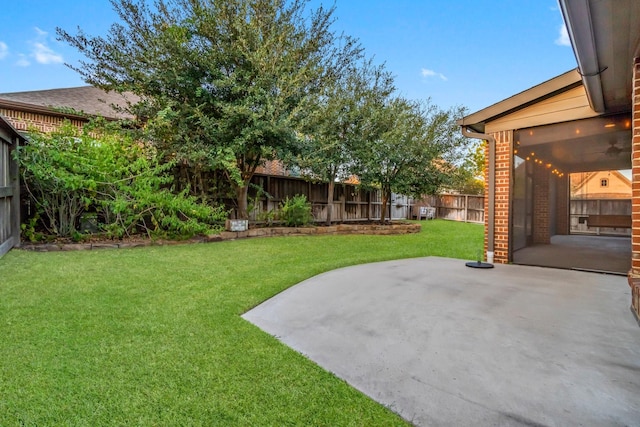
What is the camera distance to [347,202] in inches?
507

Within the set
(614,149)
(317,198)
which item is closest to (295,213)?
(317,198)

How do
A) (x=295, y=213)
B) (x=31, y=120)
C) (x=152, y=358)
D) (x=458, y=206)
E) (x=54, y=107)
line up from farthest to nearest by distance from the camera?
1. (x=458, y=206)
2. (x=295, y=213)
3. (x=31, y=120)
4. (x=54, y=107)
5. (x=152, y=358)

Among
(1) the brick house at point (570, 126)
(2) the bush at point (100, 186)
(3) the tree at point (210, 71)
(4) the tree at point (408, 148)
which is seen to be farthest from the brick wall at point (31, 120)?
(1) the brick house at point (570, 126)

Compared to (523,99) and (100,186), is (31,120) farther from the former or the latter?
(523,99)

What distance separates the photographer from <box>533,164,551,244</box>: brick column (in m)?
7.11

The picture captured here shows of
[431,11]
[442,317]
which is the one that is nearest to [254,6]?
[431,11]

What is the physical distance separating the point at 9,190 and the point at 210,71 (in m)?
4.55

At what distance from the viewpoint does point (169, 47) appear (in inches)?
295

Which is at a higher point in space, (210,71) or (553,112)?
(210,71)

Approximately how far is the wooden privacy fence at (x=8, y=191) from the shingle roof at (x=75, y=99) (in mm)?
3463


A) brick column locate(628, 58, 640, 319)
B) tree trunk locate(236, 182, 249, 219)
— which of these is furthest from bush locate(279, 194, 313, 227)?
brick column locate(628, 58, 640, 319)

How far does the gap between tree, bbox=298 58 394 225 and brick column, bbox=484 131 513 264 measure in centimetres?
451

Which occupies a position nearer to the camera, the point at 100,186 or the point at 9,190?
the point at 9,190

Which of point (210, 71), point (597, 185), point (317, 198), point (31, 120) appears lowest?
point (317, 198)
